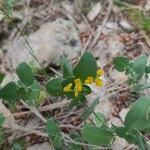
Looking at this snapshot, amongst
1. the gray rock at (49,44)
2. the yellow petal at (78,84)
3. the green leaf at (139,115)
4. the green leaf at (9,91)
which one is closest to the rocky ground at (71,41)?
the gray rock at (49,44)

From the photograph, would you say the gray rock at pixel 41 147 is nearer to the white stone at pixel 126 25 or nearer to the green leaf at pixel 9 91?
the green leaf at pixel 9 91

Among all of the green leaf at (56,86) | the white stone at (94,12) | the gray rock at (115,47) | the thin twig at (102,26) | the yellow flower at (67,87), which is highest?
the yellow flower at (67,87)

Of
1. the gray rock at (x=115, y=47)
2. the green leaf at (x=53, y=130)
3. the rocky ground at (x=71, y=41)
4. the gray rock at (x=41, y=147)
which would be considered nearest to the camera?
the green leaf at (x=53, y=130)

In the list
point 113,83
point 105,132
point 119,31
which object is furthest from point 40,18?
point 105,132

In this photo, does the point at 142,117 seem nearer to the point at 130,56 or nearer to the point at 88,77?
the point at 88,77

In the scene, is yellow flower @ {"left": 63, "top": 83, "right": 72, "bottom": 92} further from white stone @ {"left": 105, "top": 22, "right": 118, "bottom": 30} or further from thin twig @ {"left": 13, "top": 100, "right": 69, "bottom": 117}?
white stone @ {"left": 105, "top": 22, "right": 118, "bottom": 30}
